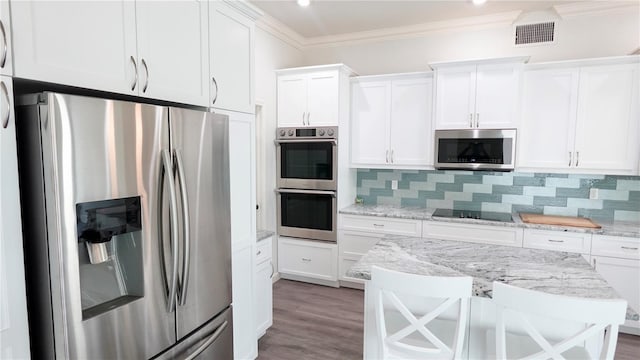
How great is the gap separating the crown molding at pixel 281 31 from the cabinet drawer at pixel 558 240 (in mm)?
3397

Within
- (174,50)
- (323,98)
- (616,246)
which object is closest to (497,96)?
(616,246)

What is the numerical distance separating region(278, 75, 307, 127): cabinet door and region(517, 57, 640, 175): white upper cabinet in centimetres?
231

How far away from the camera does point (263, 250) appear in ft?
9.49

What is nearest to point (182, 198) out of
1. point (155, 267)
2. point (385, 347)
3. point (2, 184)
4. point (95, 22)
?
point (155, 267)

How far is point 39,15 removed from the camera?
1.21 metres

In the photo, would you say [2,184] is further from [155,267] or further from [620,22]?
[620,22]

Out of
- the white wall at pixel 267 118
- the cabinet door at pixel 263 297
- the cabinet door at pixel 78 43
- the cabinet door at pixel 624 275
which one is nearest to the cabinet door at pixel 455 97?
the cabinet door at pixel 624 275

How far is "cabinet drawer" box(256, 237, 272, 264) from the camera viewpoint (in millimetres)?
2807

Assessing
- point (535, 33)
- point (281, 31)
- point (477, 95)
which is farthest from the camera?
point (281, 31)

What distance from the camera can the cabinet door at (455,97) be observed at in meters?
3.62

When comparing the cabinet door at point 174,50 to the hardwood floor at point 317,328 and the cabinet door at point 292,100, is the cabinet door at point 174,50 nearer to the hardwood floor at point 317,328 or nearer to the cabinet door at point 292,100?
the hardwood floor at point 317,328

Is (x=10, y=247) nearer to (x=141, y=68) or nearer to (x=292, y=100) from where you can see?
(x=141, y=68)

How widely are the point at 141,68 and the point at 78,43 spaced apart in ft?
0.97

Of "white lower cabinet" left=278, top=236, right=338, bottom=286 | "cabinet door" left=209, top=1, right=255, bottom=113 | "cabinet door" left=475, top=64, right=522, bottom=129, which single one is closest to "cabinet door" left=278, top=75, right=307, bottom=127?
"white lower cabinet" left=278, top=236, right=338, bottom=286
